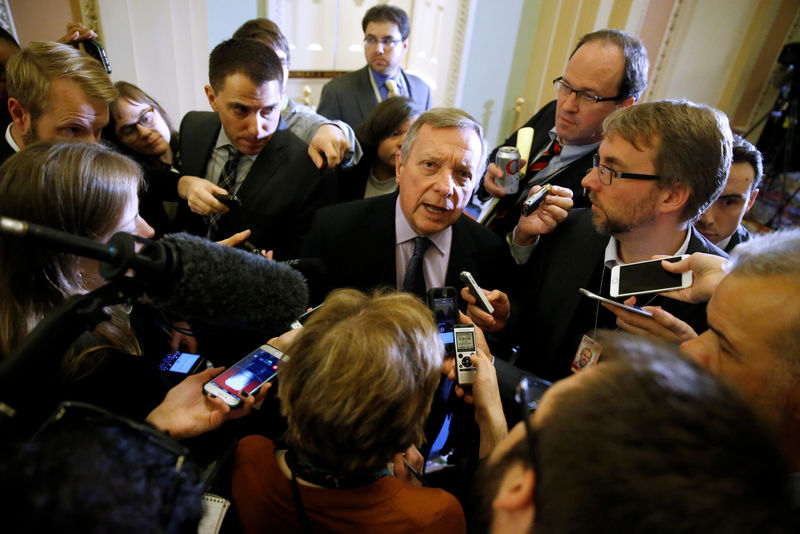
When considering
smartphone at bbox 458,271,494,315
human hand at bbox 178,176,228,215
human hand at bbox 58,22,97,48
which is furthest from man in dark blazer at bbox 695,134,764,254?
human hand at bbox 58,22,97,48

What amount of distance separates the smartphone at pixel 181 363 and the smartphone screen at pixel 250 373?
0.39 m

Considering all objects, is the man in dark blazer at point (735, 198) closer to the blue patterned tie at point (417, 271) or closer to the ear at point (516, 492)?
the blue patterned tie at point (417, 271)

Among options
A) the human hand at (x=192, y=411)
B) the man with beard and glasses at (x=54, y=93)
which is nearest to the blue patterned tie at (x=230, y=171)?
the man with beard and glasses at (x=54, y=93)

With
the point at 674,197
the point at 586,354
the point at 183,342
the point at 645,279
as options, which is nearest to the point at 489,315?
the point at 586,354

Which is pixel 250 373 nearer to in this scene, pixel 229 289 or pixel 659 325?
pixel 229 289

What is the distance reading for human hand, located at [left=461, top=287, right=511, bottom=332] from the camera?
1620 mm

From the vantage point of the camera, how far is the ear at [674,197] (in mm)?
1512

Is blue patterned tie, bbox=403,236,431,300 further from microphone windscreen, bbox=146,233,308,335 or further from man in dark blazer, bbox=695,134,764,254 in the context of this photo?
man in dark blazer, bbox=695,134,764,254

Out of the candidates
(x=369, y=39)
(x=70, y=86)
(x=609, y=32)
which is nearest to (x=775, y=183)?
(x=609, y=32)

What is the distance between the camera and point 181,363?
1504 millimetres

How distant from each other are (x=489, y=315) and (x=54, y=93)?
76.0 inches

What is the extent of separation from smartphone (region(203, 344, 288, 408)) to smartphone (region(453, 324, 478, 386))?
0.53m

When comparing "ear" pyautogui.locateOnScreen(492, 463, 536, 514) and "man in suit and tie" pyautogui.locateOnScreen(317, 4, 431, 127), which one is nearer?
"ear" pyautogui.locateOnScreen(492, 463, 536, 514)

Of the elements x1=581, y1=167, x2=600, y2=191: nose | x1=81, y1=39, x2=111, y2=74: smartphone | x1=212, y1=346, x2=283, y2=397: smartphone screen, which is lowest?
x1=212, y1=346, x2=283, y2=397: smartphone screen
